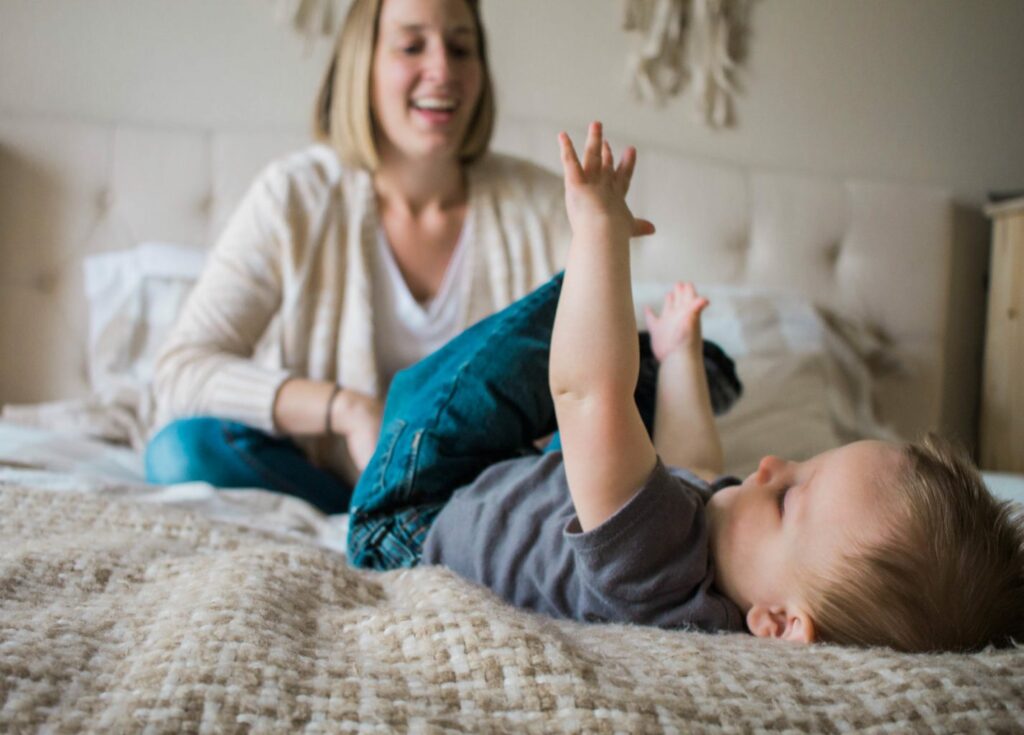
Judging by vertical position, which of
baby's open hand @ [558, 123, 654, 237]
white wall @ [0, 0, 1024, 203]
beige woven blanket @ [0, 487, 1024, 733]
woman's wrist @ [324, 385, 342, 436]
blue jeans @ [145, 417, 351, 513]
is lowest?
blue jeans @ [145, 417, 351, 513]

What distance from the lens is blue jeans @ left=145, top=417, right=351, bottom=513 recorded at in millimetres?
1129

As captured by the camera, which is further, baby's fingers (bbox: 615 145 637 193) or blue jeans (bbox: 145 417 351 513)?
blue jeans (bbox: 145 417 351 513)

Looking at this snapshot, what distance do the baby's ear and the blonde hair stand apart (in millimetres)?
1023

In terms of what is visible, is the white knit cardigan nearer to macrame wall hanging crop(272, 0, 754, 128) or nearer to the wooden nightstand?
macrame wall hanging crop(272, 0, 754, 128)

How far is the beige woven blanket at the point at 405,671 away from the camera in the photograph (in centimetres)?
37

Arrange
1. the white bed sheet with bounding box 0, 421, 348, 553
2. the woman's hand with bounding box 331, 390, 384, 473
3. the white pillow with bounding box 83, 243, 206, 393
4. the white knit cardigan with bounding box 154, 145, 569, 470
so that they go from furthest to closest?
the white pillow with bounding box 83, 243, 206, 393 < the white knit cardigan with bounding box 154, 145, 569, 470 < the woman's hand with bounding box 331, 390, 384, 473 < the white bed sheet with bounding box 0, 421, 348, 553

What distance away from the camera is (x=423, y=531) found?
0.76m

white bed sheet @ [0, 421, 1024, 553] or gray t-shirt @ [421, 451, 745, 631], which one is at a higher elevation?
gray t-shirt @ [421, 451, 745, 631]

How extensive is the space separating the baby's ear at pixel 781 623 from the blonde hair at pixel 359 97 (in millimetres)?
1023

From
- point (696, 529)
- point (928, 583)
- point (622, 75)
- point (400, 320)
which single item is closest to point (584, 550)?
point (696, 529)

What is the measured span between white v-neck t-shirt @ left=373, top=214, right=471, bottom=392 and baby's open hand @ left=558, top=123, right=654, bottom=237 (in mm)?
777

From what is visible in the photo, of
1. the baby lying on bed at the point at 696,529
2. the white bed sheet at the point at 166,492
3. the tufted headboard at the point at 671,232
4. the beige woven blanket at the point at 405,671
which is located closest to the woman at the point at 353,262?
the white bed sheet at the point at 166,492

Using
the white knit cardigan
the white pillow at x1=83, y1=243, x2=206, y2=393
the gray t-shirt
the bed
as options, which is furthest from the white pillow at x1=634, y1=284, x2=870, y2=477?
the white pillow at x1=83, y1=243, x2=206, y2=393

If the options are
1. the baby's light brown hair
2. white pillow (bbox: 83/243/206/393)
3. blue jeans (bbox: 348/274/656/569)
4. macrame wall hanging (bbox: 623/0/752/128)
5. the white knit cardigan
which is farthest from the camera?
macrame wall hanging (bbox: 623/0/752/128)
